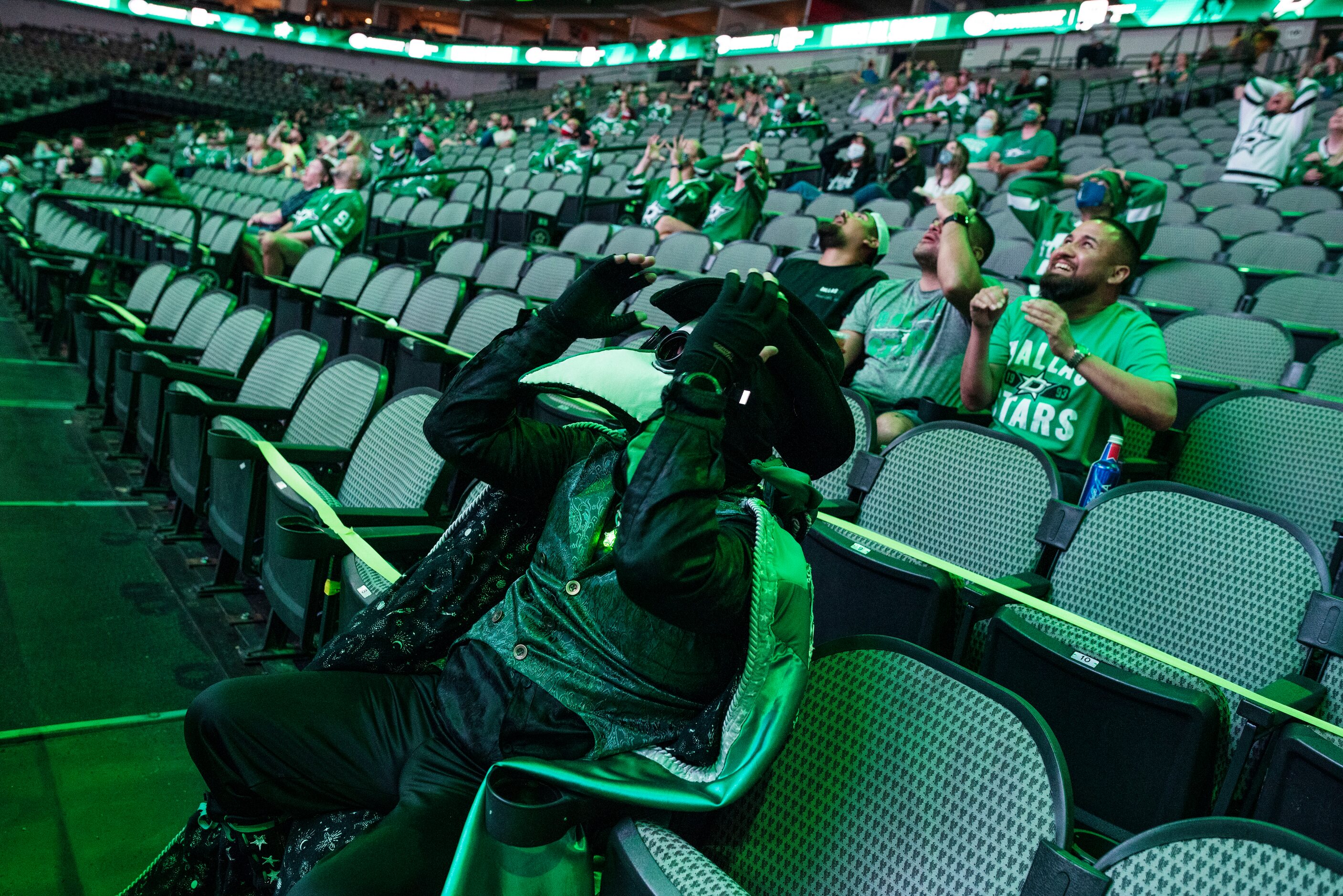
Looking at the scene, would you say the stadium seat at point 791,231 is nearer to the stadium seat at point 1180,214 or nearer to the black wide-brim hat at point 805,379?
the stadium seat at point 1180,214

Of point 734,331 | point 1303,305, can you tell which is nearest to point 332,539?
point 734,331

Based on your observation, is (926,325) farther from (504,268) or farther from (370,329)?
(504,268)

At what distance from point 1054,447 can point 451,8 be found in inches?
1275

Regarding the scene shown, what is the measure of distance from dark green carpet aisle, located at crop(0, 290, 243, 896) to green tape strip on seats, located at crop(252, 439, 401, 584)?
51 cm

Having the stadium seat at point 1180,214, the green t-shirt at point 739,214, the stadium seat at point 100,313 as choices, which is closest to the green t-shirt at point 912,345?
the green t-shirt at point 739,214

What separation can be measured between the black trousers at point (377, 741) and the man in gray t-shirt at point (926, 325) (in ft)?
5.30

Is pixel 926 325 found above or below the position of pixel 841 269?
below

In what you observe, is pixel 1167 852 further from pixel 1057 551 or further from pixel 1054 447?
pixel 1054 447

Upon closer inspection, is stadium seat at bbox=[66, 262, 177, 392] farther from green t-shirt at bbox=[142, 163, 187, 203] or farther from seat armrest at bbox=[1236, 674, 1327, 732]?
seat armrest at bbox=[1236, 674, 1327, 732]

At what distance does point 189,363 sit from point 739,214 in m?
3.48

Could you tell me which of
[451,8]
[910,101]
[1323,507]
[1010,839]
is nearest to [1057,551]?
[1323,507]

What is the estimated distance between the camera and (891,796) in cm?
105

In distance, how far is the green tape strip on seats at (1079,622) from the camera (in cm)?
132

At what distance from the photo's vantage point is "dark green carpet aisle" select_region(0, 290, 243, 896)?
1561mm
